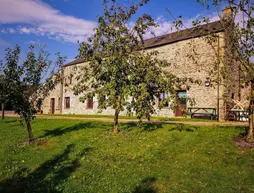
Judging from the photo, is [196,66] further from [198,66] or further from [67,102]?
[67,102]

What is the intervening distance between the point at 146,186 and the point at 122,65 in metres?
5.37

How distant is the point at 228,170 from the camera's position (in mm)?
6578

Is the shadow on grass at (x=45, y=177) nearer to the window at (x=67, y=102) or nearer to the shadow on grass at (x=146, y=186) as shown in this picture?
the shadow on grass at (x=146, y=186)

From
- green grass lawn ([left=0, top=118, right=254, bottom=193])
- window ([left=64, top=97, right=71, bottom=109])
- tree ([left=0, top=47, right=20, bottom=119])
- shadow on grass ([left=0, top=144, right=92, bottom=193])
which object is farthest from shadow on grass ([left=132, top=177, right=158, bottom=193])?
window ([left=64, top=97, right=71, bottom=109])

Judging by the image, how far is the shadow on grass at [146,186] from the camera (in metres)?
A: 5.84

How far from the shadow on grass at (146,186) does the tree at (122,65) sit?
3.44 meters

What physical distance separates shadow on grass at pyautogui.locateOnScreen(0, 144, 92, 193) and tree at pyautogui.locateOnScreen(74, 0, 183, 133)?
2874mm

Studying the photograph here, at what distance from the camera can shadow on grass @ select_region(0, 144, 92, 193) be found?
644 cm

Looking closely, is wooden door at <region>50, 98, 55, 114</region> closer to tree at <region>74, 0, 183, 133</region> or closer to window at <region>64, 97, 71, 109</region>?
window at <region>64, 97, 71, 109</region>

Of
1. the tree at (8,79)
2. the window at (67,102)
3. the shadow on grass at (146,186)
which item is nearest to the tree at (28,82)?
the tree at (8,79)

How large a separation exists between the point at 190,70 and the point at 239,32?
37.9 feet

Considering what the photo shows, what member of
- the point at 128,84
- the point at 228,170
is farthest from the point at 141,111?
the point at 228,170

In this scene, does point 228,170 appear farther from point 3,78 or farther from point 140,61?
point 3,78

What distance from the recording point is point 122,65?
9.83 meters
